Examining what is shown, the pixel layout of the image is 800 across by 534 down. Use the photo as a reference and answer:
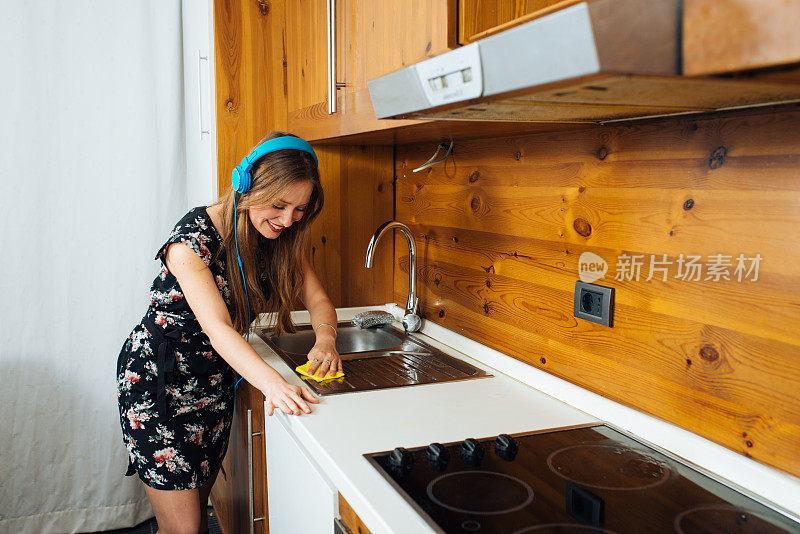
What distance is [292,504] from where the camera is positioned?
1.41m

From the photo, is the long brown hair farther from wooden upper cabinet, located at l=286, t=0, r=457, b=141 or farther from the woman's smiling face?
wooden upper cabinet, located at l=286, t=0, r=457, b=141

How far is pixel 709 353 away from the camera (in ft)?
3.65

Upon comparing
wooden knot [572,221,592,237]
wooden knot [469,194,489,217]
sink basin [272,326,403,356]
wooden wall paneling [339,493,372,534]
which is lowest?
wooden wall paneling [339,493,372,534]

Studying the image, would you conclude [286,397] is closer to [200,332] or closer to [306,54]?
[200,332]

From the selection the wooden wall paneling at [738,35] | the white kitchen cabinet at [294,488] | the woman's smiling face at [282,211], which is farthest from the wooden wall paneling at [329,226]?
the wooden wall paneling at [738,35]

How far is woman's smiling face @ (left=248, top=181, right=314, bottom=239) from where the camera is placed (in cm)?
162

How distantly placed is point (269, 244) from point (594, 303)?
36.3 inches

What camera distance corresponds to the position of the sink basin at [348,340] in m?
2.14

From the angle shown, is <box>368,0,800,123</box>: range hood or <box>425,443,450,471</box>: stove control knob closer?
<box>368,0,800,123</box>: range hood

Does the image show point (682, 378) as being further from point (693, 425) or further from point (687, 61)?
point (687, 61)

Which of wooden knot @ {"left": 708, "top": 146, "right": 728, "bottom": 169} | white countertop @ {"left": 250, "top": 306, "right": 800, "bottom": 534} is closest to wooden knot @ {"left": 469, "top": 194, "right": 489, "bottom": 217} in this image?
white countertop @ {"left": 250, "top": 306, "right": 800, "bottom": 534}

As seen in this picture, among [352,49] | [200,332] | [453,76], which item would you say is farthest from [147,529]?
[453,76]

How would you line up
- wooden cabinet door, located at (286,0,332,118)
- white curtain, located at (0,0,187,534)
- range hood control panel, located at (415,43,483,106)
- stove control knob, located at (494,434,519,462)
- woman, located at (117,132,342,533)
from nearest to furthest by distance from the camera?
1. range hood control panel, located at (415,43,483,106)
2. stove control knob, located at (494,434,519,462)
3. woman, located at (117,132,342,533)
4. wooden cabinet door, located at (286,0,332,118)
5. white curtain, located at (0,0,187,534)

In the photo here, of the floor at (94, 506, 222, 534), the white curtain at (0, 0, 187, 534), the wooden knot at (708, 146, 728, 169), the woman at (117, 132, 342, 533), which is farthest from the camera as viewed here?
the floor at (94, 506, 222, 534)
